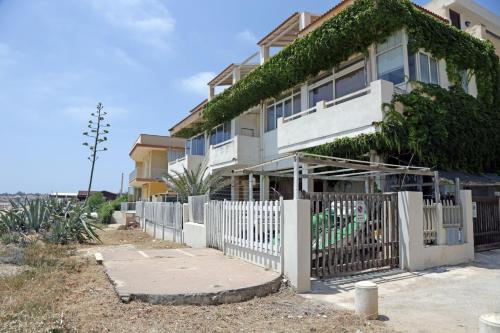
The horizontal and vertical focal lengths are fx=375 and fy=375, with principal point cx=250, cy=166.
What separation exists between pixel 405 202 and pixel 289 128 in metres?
8.37

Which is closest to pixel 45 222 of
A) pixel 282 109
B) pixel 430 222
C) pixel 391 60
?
pixel 282 109

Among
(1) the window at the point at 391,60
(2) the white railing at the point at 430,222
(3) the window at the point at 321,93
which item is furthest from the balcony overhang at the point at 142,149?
(2) the white railing at the point at 430,222

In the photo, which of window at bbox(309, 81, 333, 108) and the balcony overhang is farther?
the balcony overhang

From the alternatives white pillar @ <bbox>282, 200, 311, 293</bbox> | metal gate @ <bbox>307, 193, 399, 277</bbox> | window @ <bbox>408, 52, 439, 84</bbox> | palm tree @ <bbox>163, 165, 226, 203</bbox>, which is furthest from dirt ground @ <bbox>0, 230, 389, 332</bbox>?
palm tree @ <bbox>163, 165, 226, 203</bbox>

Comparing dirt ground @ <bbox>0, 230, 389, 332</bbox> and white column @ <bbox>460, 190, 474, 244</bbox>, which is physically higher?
white column @ <bbox>460, 190, 474, 244</bbox>

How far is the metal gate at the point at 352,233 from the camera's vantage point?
782 centimetres

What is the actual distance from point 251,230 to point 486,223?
8597mm

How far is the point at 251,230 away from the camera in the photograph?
29.5 ft

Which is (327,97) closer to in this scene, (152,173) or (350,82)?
(350,82)

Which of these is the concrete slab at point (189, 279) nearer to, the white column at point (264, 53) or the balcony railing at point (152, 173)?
the white column at point (264, 53)

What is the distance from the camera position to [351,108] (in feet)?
45.1

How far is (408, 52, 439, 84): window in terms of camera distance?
14.1 meters

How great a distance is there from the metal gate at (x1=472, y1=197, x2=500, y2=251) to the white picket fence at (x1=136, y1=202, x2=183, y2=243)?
1096cm

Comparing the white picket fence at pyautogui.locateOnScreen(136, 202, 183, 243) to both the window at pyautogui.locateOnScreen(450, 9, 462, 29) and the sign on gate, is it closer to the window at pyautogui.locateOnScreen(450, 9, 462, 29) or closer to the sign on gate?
the sign on gate
